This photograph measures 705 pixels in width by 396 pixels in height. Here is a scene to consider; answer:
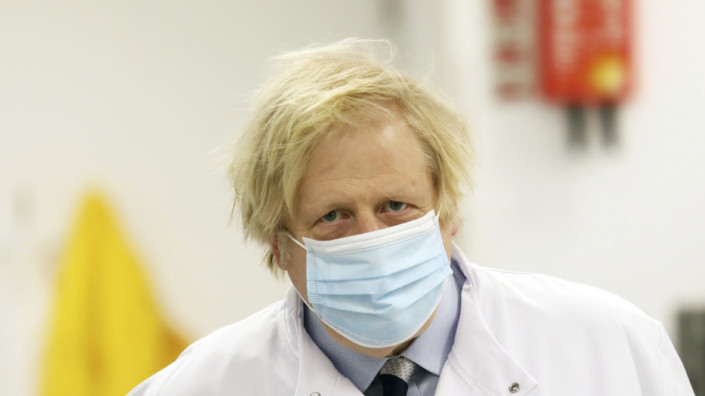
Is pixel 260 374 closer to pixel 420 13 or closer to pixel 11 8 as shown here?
pixel 420 13

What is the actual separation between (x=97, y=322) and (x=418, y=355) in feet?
5.22

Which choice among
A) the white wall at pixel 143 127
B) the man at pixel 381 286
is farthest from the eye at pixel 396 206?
the white wall at pixel 143 127

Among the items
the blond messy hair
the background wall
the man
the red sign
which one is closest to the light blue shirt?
the man

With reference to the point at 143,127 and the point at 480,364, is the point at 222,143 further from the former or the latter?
the point at 480,364

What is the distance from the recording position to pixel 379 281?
1.21 m

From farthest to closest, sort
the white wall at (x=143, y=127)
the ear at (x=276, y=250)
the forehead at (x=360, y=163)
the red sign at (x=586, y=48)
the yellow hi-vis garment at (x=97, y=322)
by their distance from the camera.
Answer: the white wall at (x=143, y=127) < the yellow hi-vis garment at (x=97, y=322) < the red sign at (x=586, y=48) < the ear at (x=276, y=250) < the forehead at (x=360, y=163)

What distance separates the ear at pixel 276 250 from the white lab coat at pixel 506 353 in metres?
0.06

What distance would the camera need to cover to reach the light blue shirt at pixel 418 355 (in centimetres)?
129

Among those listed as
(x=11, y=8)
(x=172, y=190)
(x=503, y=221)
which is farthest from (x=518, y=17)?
(x=11, y=8)

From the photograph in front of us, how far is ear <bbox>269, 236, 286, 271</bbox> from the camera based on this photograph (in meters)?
1.34

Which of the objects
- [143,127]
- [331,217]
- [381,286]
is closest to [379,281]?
[381,286]

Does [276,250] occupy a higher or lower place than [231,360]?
higher

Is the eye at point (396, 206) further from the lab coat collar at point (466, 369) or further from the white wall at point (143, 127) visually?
the white wall at point (143, 127)

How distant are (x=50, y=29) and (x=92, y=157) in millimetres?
406
